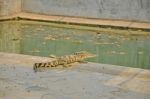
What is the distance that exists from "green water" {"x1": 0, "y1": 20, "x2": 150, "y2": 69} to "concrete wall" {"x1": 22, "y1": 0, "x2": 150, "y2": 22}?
183 cm

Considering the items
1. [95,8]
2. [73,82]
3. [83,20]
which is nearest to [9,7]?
[83,20]

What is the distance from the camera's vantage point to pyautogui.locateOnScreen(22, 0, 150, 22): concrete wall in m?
14.3

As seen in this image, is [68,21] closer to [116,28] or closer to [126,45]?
[116,28]

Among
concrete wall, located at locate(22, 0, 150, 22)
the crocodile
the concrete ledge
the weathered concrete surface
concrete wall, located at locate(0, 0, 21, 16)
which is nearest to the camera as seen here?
the weathered concrete surface

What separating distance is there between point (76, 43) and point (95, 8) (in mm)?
4457

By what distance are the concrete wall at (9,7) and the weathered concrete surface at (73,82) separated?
27.3 ft

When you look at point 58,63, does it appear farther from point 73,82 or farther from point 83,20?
point 83,20

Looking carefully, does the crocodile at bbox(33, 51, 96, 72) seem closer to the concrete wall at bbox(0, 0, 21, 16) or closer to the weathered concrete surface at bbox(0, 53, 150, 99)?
the weathered concrete surface at bbox(0, 53, 150, 99)

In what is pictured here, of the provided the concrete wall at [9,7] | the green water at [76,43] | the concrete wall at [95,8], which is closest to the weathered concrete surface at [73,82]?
the green water at [76,43]

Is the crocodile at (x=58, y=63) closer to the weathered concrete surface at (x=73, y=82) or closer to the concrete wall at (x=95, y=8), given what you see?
the weathered concrete surface at (x=73, y=82)

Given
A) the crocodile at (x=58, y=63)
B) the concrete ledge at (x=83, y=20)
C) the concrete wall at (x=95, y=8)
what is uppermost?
the concrete wall at (x=95, y=8)

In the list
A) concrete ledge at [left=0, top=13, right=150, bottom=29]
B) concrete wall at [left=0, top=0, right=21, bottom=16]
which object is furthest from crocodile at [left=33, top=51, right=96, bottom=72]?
concrete wall at [left=0, top=0, right=21, bottom=16]

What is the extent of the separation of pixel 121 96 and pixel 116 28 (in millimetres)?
8695

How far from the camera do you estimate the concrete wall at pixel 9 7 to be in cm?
1496
